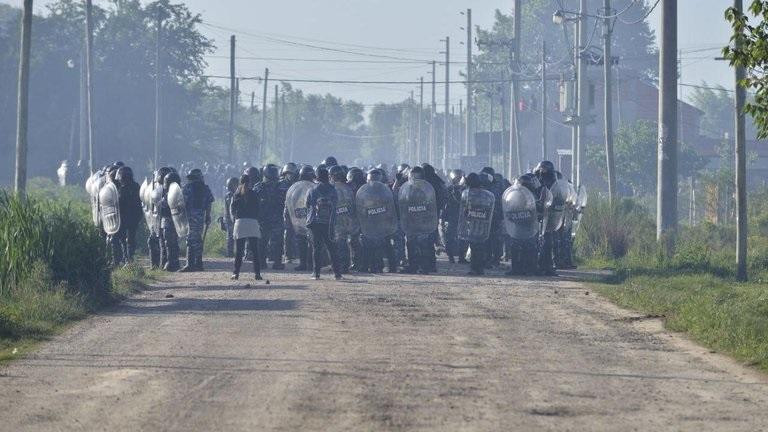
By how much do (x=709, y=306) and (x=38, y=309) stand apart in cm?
777

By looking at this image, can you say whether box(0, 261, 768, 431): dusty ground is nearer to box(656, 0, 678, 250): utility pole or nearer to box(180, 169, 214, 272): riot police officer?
box(180, 169, 214, 272): riot police officer

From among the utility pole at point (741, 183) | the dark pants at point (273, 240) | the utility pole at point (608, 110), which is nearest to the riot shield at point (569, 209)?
the utility pole at point (741, 183)

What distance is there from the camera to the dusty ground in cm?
1010

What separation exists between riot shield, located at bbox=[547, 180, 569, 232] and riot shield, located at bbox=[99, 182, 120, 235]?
767 cm

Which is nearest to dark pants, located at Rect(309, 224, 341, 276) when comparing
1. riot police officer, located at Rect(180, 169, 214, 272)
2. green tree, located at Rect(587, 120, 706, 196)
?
riot police officer, located at Rect(180, 169, 214, 272)

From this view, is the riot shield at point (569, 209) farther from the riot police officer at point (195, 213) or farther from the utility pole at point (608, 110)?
the utility pole at point (608, 110)

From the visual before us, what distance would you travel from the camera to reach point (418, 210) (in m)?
25.9

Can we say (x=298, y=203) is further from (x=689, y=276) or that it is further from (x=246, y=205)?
(x=689, y=276)

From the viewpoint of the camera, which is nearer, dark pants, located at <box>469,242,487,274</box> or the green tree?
dark pants, located at <box>469,242,487,274</box>

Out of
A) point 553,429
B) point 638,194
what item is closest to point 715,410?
point 553,429

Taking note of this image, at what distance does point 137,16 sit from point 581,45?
48.4 meters

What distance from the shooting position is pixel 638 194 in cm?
6806

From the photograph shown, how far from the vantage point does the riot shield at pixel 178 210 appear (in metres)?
26.0

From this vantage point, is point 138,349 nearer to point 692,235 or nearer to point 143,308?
point 143,308
